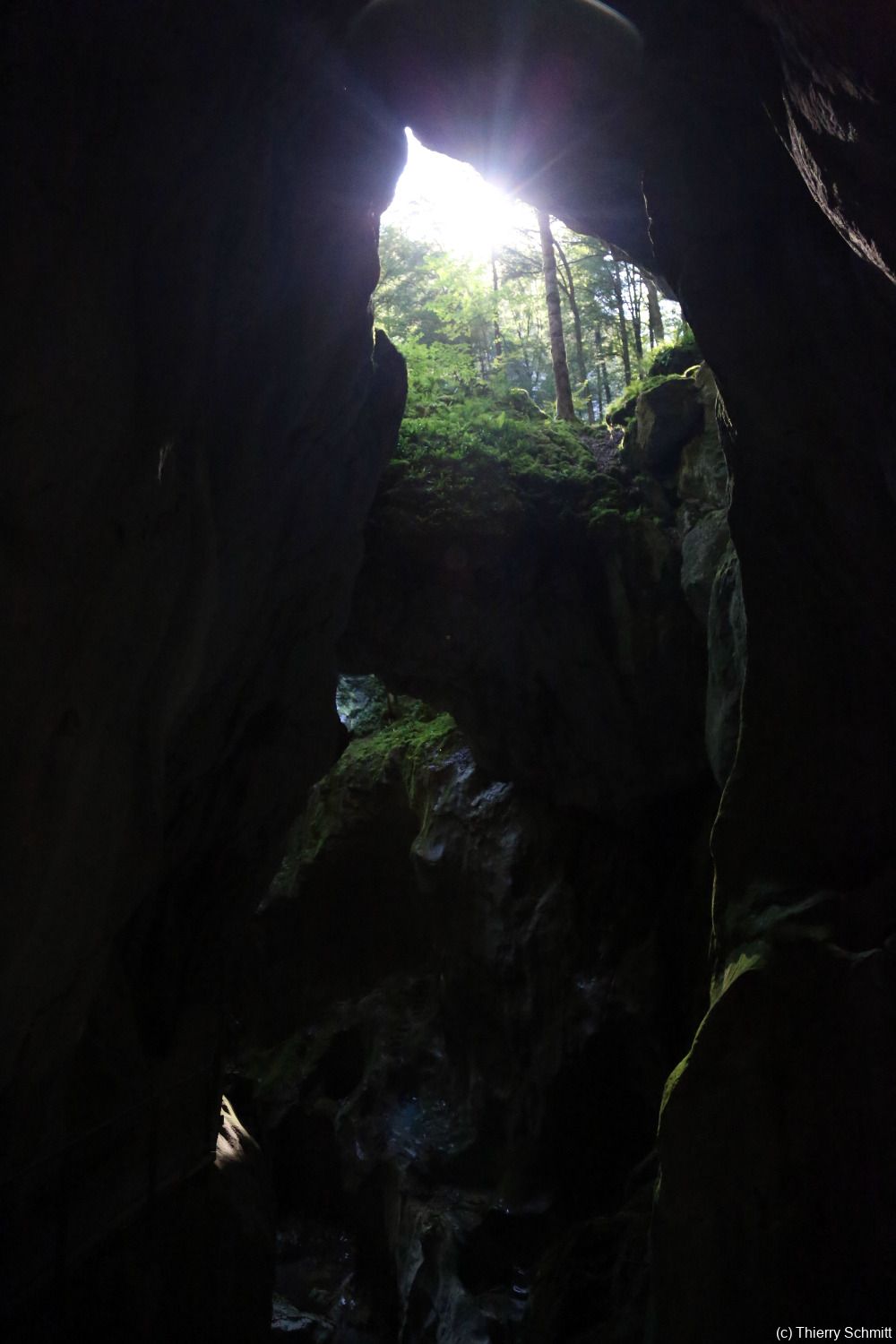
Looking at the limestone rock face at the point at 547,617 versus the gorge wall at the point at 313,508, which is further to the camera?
the limestone rock face at the point at 547,617

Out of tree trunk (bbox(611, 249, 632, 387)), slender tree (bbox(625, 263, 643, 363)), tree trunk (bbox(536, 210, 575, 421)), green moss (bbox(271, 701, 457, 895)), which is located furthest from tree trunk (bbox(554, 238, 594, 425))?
green moss (bbox(271, 701, 457, 895))

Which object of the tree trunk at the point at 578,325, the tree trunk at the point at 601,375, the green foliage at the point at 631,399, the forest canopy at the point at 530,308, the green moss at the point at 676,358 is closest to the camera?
the green foliage at the point at 631,399

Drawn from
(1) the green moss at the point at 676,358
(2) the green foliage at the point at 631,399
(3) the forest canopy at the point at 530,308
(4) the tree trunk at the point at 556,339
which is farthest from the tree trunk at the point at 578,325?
(1) the green moss at the point at 676,358

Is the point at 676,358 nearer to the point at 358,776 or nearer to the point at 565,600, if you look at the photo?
the point at 565,600

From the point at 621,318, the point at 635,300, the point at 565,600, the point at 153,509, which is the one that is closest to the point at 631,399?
the point at 565,600

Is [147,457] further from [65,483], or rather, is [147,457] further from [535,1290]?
[535,1290]

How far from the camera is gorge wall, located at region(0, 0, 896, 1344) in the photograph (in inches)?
142

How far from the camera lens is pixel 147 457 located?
4.32m

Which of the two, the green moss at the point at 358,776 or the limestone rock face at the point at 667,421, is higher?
the limestone rock face at the point at 667,421

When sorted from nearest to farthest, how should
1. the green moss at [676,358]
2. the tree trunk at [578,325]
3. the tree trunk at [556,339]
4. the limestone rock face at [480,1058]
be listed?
the limestone rock face at [480,1058] → the green moss at [676,358] → the tree trunk at [556,339] → the tree trunk at [578,325]

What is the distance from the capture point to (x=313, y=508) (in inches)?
300

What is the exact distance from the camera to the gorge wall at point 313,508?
3619 mm

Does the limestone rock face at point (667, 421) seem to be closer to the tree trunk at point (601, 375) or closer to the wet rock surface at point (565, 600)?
the wet rock surface at point (565, 600)

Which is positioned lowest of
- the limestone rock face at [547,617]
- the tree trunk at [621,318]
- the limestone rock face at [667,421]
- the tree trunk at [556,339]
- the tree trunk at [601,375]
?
the limestone rock face at [547,617]
